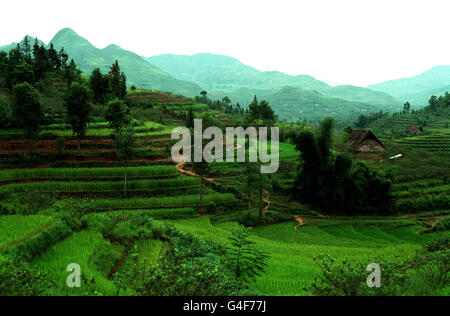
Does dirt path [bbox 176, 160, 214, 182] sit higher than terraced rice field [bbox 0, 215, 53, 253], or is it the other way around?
terraced rice field [bbox 0, 215, 53, 253]

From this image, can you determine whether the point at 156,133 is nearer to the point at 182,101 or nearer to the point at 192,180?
the point at 192,180

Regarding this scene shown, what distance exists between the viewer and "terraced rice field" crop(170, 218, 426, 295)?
12.9m

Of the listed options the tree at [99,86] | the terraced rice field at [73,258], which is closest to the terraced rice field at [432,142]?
the tree at [99,86]

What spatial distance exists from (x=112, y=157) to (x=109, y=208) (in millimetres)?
8312

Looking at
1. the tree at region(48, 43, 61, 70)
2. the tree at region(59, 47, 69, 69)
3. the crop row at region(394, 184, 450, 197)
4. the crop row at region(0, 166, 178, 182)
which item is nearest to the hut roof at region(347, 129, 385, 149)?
the crop row at region(394, 184, 450, 197)

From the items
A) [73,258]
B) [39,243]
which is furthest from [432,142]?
[39,243]

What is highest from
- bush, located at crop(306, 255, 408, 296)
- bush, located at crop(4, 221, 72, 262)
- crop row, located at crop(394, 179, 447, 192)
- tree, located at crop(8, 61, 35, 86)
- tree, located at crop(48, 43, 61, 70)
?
tree, located at crop(48, 43, 61, 70)

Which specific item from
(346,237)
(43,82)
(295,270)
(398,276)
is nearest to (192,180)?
(346,237)

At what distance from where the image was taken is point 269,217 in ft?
90.7

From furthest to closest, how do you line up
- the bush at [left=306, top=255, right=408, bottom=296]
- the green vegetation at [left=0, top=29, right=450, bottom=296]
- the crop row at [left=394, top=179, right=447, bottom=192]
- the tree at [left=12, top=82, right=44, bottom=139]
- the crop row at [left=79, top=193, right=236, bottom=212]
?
the crop row at [left=394, top=179, right=447, bottom=192]
the tree at [left=12, top=82, right=44, bottom=139]
the crop row at [left=79, top=193, right=236, bottom=212]
the green vegetation at [left=0, top=29, right=450, bottom=296]
the bush at [left=306, top=255, right=408, bottom=296]

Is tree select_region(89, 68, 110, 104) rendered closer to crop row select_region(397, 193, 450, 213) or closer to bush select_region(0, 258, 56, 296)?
bush select_region(0, 258, 56, 296)

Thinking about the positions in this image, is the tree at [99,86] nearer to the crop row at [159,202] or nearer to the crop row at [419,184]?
the crop row at [159,202]

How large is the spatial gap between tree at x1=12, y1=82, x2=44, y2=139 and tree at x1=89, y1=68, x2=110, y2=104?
A: 24375 mm
